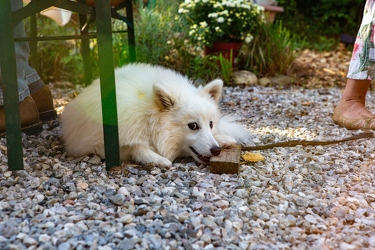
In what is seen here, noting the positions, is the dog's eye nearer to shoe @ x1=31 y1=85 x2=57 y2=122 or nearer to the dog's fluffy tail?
the dog's fluffy tail

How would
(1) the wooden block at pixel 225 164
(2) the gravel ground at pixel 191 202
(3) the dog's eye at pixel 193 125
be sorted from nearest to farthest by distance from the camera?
1. (2) the gravel ground at pixel 191 202
2. (1) the wooden block at pixel 225 164
3. (3) the dog's eye at pixel 193 125

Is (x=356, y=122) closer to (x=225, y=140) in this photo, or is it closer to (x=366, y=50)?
(x=366, y=50)

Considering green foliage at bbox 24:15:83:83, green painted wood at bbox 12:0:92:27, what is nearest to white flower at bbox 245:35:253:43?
green foliage at bbox 24:15:83:83

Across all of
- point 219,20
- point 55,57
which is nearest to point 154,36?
point 219,20

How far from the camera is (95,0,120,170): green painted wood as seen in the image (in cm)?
200

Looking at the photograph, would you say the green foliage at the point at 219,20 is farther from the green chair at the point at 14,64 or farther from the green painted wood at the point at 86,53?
the green chair at the point at 14,64

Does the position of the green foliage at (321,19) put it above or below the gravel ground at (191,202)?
above

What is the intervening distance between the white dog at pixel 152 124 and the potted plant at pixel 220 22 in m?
2.55

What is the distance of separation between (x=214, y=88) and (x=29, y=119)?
1265 mm

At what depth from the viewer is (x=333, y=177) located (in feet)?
7.24

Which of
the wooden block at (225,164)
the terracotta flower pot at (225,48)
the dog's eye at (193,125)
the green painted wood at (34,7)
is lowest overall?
the wooden block at (225,164)

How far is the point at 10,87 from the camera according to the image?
202cm

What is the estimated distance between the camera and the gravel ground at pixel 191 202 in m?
1.53

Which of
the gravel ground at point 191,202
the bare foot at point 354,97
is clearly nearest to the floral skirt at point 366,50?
the bare foot at point 354,97
